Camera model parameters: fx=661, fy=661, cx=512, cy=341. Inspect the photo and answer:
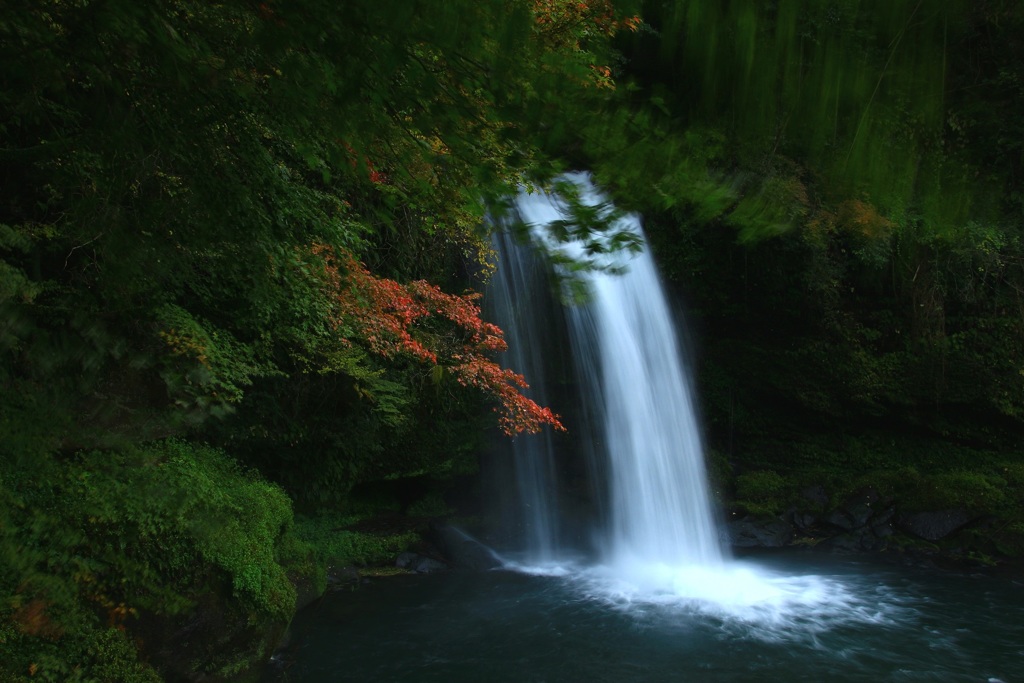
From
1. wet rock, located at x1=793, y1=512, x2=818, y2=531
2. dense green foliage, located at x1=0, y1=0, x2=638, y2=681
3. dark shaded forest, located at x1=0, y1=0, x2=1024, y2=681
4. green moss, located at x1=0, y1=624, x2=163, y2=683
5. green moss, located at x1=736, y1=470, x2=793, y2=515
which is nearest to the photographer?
dark shaded forest, located at x1=0, y1=0, x2=1024, y2=681

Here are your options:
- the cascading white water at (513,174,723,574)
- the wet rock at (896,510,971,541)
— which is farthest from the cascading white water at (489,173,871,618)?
the wet rock at (896,510,971,541)

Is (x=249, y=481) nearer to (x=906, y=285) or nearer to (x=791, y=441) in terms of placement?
(x=791, y=441)

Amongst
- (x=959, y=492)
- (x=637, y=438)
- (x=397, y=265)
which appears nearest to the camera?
(x=397, y=265)

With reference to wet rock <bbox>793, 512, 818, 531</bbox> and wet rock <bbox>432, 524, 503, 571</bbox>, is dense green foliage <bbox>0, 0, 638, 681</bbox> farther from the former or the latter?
wet rock <bbox>793, 512, 818, 531</bbox>

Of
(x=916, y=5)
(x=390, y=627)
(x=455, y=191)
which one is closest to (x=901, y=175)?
(x=916, y=5)

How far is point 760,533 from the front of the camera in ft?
32.1

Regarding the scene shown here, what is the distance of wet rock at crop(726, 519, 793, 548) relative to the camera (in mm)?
9656

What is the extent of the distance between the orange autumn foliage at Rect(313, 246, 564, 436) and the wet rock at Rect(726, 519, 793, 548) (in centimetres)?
409

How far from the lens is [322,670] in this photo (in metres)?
5.61

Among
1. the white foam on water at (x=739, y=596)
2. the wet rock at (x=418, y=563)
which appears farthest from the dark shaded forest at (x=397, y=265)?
the white foam on water at (x=739, y=596)

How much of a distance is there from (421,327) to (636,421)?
3.90 metres

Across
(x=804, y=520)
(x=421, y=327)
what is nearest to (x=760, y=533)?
(x=804, y=520)

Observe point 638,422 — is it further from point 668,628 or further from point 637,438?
point 668,628

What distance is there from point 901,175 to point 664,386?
8.69 metres
